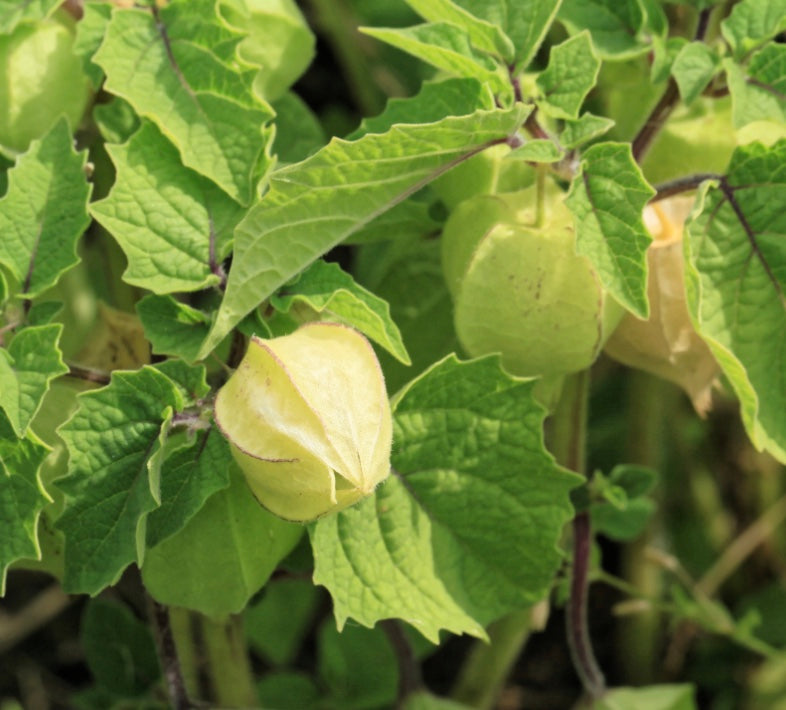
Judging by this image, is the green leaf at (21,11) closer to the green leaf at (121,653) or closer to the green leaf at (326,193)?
the green leaf at (326,193)

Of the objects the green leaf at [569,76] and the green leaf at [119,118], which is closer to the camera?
the green leaf at [569,76]

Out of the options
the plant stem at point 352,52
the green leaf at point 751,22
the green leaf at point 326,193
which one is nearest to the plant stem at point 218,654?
the green leaf at point 326,193

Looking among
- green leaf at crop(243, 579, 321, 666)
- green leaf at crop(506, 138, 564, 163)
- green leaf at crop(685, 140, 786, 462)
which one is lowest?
green leaf at crop(243, 579, 321, 666)

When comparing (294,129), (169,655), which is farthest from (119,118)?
(169,655)

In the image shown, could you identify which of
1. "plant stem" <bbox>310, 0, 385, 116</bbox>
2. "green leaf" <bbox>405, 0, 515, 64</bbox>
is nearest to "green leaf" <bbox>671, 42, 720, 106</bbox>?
"green leaf" <bbox>405, 0, 515, 64</bbox>

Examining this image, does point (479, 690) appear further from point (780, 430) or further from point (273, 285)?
point (273, 285)

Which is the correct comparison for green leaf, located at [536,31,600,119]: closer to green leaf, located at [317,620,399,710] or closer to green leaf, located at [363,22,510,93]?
green leaf, located at [363,22,510,93]

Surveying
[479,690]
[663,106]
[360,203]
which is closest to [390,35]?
[360,203]
